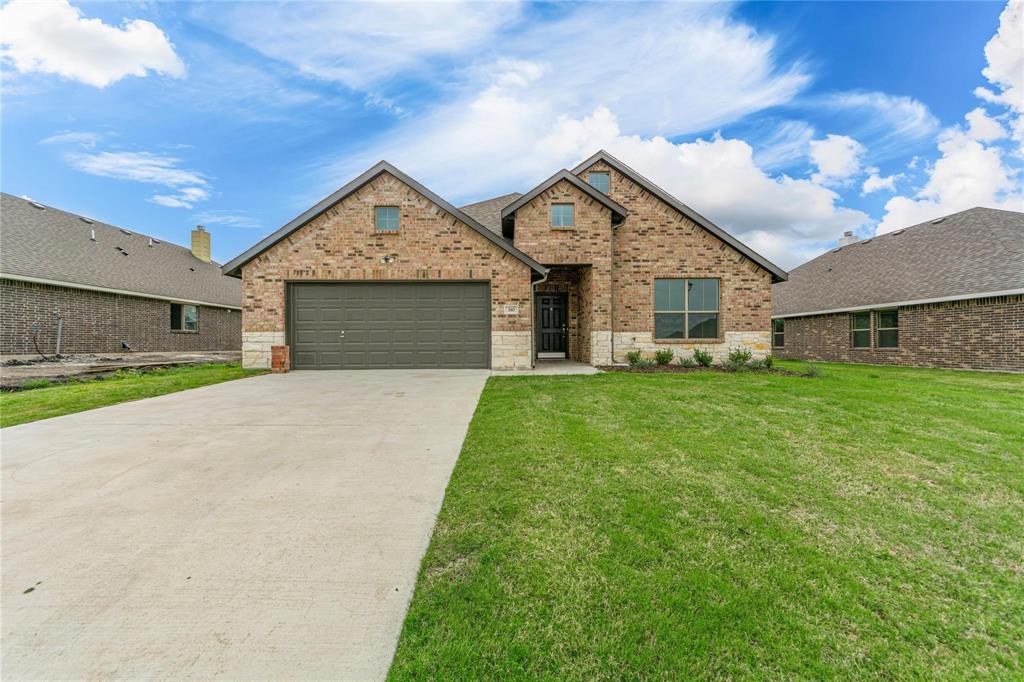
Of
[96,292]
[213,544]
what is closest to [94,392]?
[213,544]

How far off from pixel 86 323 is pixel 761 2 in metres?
24.8

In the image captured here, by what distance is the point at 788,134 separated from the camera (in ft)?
51.0

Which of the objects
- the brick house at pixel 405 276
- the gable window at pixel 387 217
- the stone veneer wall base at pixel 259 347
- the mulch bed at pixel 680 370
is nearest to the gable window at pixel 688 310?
the mulch bed at pixel 680 370

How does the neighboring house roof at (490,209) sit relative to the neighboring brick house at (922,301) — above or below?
above

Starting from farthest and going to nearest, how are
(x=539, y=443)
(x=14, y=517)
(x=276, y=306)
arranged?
(x=276, y=306)
(x=539, y=443)
(x=14, y=517)

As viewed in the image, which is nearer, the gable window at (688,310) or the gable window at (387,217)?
the gable window at (387,217)

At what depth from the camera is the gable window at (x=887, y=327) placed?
16266mm

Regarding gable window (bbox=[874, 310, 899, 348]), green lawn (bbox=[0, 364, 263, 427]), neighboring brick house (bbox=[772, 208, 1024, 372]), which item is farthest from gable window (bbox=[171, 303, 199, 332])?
Answer: gable window (bbox=[874, 310, 899, 348])

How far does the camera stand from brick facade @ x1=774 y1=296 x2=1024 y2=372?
Answer: 508 inches

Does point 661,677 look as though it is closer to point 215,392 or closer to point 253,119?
point 215,392

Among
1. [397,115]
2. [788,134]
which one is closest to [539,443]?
[397,115]

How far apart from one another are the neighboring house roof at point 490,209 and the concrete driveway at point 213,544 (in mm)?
14085

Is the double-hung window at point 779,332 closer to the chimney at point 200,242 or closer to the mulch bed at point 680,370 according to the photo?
the mulch bed at point 680,370

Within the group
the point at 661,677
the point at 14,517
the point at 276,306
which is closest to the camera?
the point at 661,677
